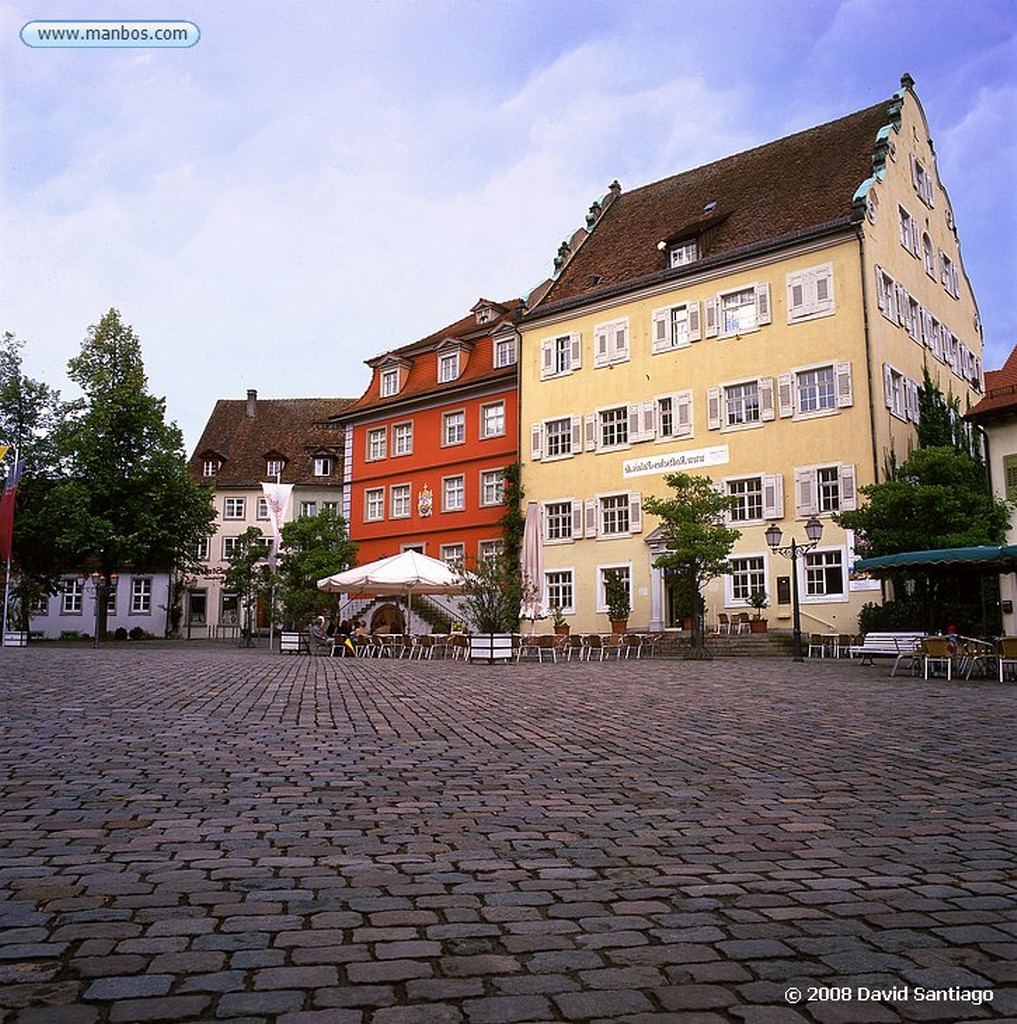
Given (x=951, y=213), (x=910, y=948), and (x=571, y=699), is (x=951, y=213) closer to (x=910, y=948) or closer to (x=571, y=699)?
(x=571, y=699)

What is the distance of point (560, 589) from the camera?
3694 centimetres

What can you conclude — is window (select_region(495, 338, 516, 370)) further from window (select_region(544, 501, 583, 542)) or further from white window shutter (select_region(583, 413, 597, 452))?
window (select_region(544, 501, 583, 542))

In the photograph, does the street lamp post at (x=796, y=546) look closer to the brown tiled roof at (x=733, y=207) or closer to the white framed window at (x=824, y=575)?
the white framed window at (x=824, y=575)

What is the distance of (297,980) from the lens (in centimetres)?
305

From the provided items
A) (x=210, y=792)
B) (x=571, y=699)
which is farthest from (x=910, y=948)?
(x=571, y=699)

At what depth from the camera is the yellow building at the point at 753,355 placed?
3009 cm

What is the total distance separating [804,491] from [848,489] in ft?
4.42

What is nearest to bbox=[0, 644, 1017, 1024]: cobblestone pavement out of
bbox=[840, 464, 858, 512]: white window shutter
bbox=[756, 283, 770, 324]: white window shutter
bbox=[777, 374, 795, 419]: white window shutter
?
bbox=[840, 464, 858, 512]: white window shutter

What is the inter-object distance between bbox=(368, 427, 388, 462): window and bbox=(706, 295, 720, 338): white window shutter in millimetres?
16847

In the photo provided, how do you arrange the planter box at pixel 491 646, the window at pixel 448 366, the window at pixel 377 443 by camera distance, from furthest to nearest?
the window at pixel 377 443 → the window at pixel 448 366 → the planter box at pixel 491 646

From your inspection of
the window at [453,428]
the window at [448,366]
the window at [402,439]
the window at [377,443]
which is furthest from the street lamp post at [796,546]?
the window at [377,443]

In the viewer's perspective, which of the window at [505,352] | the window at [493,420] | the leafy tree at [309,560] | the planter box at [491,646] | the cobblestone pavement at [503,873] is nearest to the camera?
the cobblestone pavement at [503,873]

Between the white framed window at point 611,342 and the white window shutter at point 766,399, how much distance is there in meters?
5.72

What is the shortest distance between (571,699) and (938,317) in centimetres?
2850
